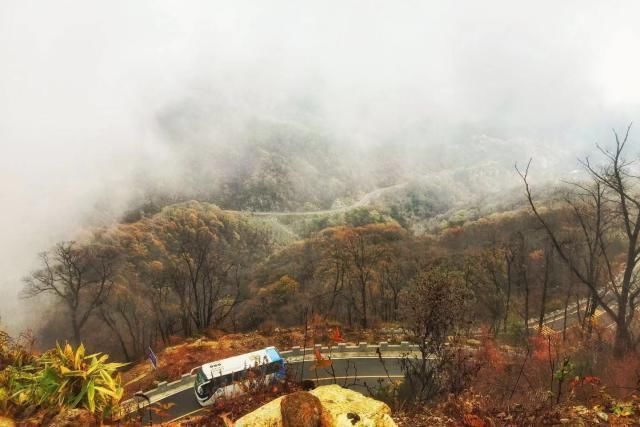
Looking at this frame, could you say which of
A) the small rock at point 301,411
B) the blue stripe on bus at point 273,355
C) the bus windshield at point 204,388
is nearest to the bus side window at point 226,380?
the bus windshield at point 204,388

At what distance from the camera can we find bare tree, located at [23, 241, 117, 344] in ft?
166

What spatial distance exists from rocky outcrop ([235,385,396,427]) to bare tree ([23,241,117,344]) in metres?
49.3

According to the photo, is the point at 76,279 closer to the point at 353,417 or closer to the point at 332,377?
the point at 332,377

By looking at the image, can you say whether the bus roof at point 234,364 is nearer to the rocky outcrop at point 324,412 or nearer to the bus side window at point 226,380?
the bus side window at point 226,380

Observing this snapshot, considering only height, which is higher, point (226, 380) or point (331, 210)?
point (331, 210)

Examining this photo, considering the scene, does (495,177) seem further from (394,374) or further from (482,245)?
(394,374)

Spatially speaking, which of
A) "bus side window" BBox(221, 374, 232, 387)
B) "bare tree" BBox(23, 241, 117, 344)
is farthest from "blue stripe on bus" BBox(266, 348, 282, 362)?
"bare tree" BBox(23, 241, 117, 344)

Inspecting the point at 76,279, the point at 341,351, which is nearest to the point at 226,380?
the point at 341,351

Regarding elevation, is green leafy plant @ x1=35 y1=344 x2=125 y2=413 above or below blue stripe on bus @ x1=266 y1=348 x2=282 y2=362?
above

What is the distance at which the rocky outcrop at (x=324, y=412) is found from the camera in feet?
23.0

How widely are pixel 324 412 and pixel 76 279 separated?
2284 inches

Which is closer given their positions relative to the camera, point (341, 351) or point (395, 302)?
point (341, 351)

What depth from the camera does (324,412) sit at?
7.28m

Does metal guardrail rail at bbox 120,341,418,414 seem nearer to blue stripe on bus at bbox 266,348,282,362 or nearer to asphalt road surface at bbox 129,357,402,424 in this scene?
asphalt road surface at bbox 129,357,402,424
